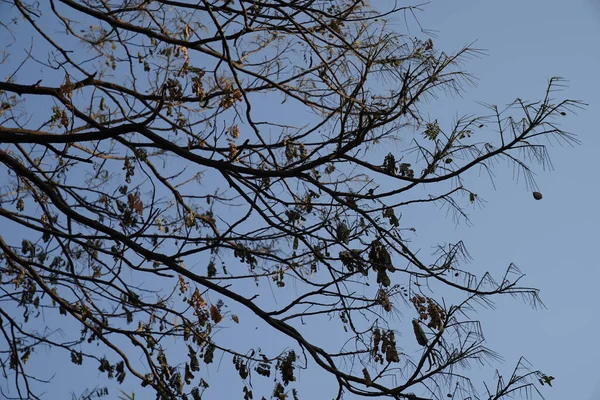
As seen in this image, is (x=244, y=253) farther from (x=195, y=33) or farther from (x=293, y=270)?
(x=195, y=33)

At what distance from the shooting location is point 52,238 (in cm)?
441

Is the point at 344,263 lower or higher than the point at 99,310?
lower

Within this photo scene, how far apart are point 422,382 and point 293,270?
2.82ft

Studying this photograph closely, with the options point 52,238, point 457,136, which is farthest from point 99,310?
point 457,136

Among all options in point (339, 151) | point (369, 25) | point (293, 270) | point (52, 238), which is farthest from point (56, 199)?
point (369, 25)

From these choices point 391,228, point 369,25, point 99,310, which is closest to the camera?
point 391,228

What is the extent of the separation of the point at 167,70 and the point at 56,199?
880 millimetres

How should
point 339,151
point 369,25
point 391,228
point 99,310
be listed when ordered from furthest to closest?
point 99,310 < point 369,25 < point 391,228 < point 339,151

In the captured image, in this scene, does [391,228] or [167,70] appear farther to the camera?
[167,70]

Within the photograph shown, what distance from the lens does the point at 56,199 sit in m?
3.62

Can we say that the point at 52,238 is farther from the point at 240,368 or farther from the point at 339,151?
the point at 339,151

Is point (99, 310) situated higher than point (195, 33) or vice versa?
point (195, 33)

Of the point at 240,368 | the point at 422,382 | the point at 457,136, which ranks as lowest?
the point at 422,382

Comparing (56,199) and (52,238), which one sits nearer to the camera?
(56,199)
